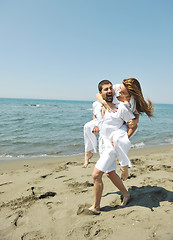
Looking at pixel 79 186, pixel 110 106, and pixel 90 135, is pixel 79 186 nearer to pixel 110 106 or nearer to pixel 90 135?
pixel 90 135

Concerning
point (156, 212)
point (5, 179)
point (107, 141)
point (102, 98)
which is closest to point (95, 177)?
point (107, 141)

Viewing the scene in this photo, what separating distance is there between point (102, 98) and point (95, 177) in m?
1.36

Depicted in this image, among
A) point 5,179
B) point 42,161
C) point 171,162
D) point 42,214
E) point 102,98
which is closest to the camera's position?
point 42,214

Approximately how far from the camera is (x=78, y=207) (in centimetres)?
325

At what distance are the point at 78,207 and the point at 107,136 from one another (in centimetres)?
137

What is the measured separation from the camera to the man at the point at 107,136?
295 cm

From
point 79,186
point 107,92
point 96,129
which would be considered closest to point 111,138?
point 96,129

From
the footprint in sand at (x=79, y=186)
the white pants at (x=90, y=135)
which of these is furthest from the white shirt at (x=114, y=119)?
the footprint in sand at (x=79, y=186)

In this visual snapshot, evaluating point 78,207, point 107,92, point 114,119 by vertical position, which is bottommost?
point 78,207

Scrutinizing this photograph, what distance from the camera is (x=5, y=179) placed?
179 inches

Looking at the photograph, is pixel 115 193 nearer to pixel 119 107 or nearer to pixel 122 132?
pixel 122 132

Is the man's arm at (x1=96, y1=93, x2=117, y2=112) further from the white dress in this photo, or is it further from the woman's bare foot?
the woman's bare foot

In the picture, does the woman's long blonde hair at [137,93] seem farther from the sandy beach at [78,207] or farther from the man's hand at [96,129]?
the sandy beach at [78,207]

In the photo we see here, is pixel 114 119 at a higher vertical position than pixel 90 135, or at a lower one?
higher
